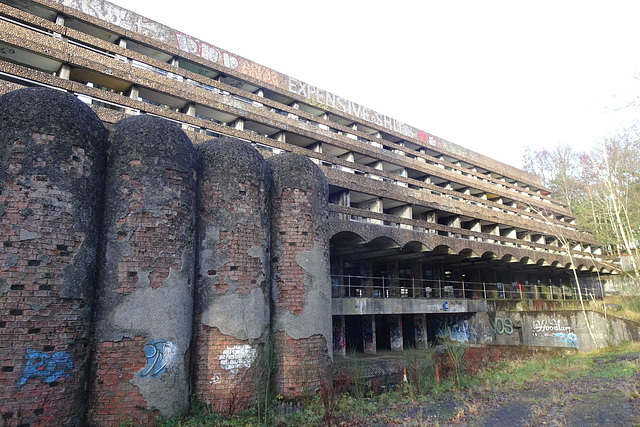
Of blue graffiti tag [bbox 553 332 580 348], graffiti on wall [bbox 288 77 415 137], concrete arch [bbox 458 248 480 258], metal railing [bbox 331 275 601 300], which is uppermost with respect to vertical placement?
graffiti on wall [bbox 288 77 415 137]

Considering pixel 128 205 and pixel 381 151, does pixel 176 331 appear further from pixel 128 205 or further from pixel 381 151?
pixel 381 151

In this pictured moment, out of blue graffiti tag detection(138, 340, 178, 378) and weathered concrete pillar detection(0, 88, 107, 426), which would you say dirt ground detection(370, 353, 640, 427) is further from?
weathered concrete pillar detection(0, 88, 107, 426)

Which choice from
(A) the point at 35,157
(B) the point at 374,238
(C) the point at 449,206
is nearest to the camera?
(A) the point at 35,157

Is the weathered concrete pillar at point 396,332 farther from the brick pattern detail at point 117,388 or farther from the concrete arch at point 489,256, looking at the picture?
the brick pattern detail at point 117,388

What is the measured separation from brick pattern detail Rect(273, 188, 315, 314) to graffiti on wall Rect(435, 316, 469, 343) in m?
16.8

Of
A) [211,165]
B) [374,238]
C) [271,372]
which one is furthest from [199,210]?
[374,238]

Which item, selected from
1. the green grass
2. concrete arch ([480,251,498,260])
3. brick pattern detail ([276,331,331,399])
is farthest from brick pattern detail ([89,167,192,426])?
concrete arch ([480,251,498,260])

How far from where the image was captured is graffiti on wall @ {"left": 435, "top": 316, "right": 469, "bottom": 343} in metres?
24.2

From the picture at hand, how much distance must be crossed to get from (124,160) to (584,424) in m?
10.8

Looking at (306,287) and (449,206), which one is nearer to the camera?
(306,287)

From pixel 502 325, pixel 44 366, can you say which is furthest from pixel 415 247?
pixel 44 366

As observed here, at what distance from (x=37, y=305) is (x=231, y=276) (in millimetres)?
3566

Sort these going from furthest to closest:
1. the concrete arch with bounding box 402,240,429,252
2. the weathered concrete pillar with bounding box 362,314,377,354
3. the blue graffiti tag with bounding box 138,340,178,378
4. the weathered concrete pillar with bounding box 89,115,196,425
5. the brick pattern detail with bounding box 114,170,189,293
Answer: the concrete arch with bounding box 402,240,429,252 < the weathered concrete pillar with bounding box 362,314,377,354 < the brick pattern detail with bounding box 114,170,189,293 < the blue graffiti tag with bounding box 138,340,178,378 < the weathered concrete pillar with bounding box 89,115,196,425

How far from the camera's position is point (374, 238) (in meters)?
19.5
